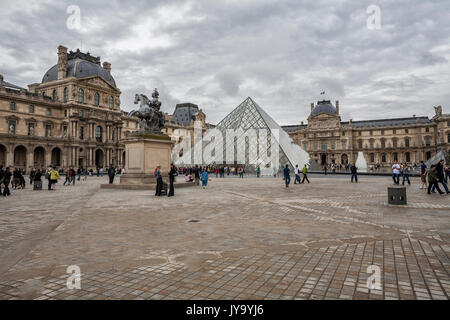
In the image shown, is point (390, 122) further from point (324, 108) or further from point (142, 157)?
point (142, 157)

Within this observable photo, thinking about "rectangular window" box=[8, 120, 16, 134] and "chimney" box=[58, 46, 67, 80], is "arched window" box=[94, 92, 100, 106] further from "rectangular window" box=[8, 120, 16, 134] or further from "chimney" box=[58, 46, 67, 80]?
"rectangular window" box=[8, 120, 16, 134]

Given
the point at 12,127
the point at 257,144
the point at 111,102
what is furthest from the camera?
the point at 111,102

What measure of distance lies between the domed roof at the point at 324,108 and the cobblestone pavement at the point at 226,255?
3242 inches

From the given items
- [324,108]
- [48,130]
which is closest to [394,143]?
[324,108]

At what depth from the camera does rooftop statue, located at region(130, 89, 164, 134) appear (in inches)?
639

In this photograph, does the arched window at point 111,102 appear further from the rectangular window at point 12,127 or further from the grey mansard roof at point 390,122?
the grey mansard roof at point 390,122

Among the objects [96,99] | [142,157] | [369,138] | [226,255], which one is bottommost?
[226,255]

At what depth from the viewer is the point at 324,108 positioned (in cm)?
8438

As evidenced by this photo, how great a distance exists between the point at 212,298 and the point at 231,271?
69 centimetres

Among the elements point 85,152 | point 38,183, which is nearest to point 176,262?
point 38,183

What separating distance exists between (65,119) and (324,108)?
67.4 m

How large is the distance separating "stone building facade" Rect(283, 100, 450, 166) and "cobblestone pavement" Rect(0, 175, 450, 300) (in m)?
76.0

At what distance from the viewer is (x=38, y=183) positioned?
15.5 metres
